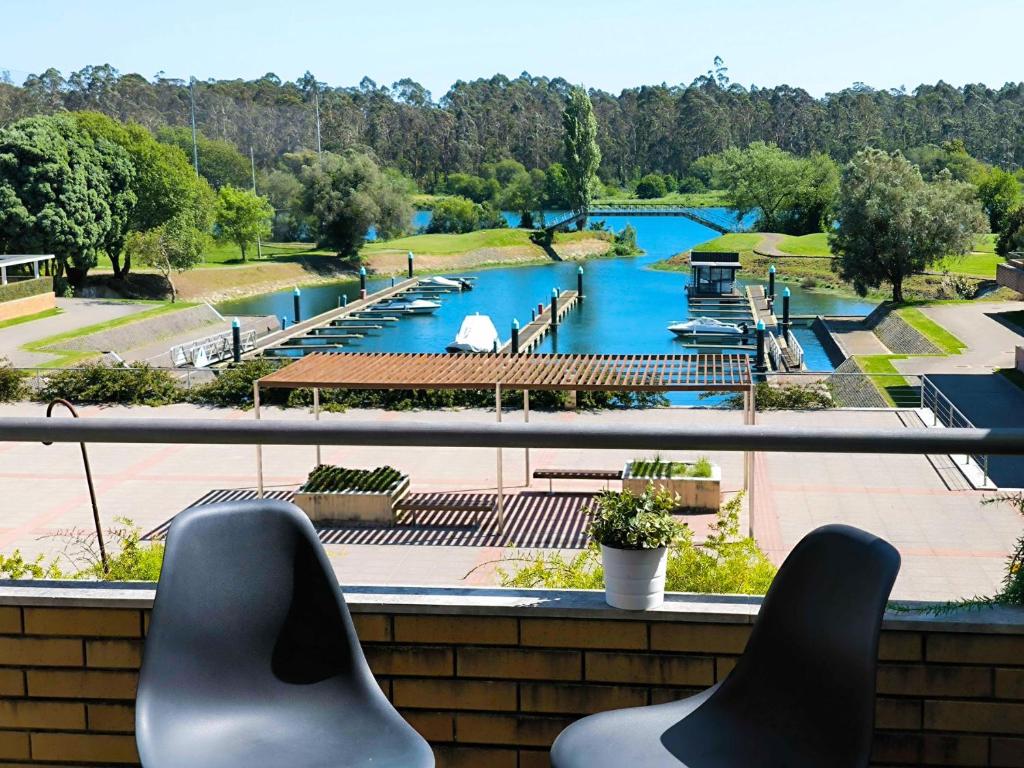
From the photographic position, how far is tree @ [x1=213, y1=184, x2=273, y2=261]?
67062mm

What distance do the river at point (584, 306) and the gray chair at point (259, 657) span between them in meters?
38.1

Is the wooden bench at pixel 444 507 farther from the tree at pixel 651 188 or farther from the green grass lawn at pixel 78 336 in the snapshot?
the tree at pixel 651 188

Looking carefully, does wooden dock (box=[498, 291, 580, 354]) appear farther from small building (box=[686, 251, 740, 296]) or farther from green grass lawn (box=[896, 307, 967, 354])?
green grass lawn (box=[896, 307, 967, 354])

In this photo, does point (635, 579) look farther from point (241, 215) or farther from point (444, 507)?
point (241, 215)

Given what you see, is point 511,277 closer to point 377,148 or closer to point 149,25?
point 377,148

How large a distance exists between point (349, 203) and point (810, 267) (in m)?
26.3

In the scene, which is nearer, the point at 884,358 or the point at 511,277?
the point at 884,358

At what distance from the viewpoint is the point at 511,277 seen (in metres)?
73.0

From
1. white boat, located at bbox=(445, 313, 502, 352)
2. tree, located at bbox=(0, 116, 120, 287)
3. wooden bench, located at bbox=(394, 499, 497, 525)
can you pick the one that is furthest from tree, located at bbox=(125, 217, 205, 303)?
wooden bench, located at bbox=(394, 499, 497, 525)

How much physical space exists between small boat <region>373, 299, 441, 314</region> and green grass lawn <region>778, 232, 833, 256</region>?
85.2 ft

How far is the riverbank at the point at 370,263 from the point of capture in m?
56.5

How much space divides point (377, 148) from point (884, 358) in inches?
3472

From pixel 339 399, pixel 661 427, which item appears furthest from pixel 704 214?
pixel 661 427

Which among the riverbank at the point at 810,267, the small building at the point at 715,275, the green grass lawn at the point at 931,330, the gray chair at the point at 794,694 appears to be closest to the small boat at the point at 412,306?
the small building at the point at 715,275
